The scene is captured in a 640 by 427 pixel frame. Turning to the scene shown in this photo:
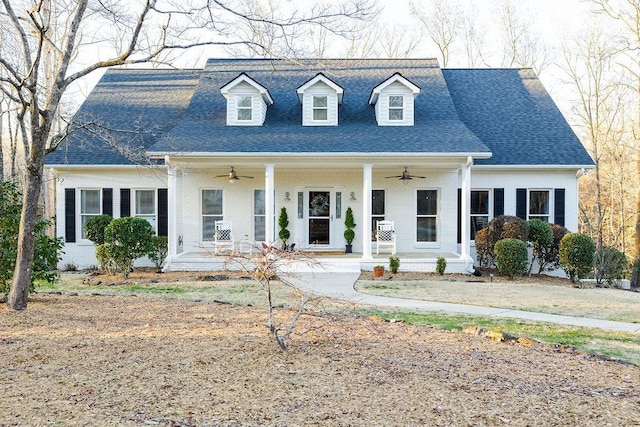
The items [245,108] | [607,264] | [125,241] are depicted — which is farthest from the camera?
[245,108]

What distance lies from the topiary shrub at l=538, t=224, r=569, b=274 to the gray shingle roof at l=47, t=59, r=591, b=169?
7.60 feet

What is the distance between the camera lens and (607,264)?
15.6 m

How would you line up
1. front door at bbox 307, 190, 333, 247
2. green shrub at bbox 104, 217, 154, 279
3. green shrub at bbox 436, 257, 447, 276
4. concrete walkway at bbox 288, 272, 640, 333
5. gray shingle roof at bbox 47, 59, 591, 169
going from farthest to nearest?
front door at bbox 307, 190, 333, 247
gray shingle roof at bbox 47, 59, 591, 169
green shrub at bbox 436, 257, 447, 276
green shrub at bbox 104, 217, 154, 279
concrete walkway at bbox 288, 272, 640, 333

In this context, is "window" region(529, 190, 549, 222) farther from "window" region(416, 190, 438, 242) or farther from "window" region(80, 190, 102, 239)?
"window" region(80, 190, 102, 239)

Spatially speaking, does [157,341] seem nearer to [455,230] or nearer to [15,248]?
[15,248]

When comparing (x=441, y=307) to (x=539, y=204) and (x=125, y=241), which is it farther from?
(x=539, y=204)

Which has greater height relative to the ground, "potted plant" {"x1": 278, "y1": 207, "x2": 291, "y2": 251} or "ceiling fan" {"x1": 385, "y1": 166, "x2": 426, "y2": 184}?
"ceiling fan" {"x1": 385, "y1": 166, "x2": 426, "y2": 184}

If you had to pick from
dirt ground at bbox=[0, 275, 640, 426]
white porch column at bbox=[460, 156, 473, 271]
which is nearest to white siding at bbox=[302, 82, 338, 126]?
white porch column at bbox=[460, 156, 473, 271]

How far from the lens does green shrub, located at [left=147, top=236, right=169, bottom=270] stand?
1594 cm

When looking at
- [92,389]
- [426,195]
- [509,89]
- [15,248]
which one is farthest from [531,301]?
[509,89]

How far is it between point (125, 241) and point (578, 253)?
1203 centimetres

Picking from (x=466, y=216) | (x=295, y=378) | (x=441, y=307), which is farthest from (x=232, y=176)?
(x=295, y=378)

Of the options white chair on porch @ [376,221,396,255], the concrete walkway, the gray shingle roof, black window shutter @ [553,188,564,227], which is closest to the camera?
the concrete walkway

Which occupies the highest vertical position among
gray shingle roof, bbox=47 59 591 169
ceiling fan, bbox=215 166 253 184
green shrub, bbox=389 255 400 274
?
gray shingle roof, bbox=47 59 591 169
